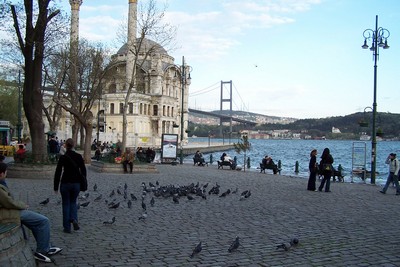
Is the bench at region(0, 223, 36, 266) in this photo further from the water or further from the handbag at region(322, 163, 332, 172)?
the water

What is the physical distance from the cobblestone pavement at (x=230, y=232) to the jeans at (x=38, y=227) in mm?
269

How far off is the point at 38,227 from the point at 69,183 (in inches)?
67.6

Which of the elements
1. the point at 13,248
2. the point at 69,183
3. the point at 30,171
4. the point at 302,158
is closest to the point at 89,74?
the point at 30,171

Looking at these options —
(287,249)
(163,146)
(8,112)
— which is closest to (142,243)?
(287,249)

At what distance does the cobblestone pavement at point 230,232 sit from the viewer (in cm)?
571

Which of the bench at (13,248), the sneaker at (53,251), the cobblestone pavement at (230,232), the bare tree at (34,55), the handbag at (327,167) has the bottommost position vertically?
the cobblestone pavement at (230,232)

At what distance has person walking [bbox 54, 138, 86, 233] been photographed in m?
7.03

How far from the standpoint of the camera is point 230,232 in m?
7.37

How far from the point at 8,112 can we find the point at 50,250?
45.9 meters

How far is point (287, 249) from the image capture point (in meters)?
6.12

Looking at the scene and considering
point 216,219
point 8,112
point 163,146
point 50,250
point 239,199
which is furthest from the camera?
point 8,112

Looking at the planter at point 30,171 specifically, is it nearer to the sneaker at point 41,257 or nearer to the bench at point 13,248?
the sneaker at point 41,257

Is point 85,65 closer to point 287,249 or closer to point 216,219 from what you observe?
point 216,219

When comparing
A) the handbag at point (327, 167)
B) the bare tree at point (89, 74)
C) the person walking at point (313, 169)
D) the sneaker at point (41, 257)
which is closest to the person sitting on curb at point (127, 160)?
the bare tree at point (89, 74)
